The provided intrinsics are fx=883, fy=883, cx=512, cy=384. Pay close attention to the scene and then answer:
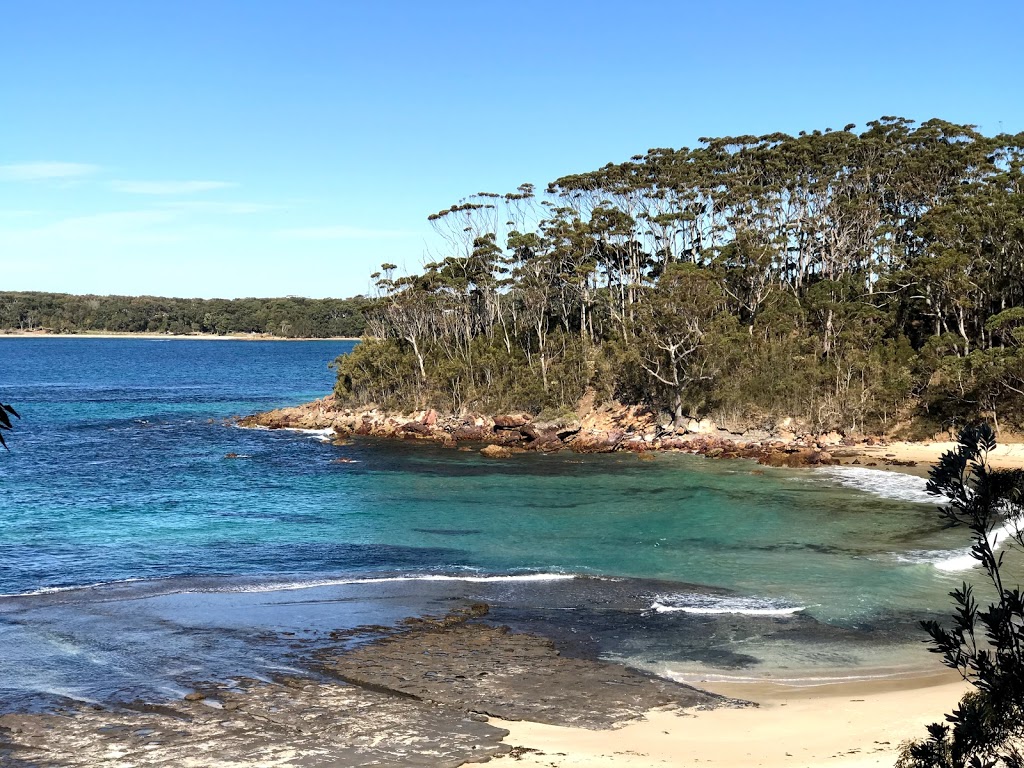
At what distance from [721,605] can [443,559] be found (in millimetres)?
9307

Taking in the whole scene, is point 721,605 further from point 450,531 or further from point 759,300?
point 759,300

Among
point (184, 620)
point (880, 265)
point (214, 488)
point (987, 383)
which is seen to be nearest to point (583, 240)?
point (880, 265)

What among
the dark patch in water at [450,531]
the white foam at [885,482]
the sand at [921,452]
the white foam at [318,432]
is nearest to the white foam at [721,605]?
the dark patch in water at [450,531]

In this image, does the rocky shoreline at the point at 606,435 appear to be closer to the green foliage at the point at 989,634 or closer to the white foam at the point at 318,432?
the white foam at the point at 318,432

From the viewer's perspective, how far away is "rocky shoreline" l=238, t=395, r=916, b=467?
47.1 m

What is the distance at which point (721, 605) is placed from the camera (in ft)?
73.4

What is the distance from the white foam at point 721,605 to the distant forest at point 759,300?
2756 cm

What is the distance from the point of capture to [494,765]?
13070 mm

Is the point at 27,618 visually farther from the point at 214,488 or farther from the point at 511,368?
the point at 511,368

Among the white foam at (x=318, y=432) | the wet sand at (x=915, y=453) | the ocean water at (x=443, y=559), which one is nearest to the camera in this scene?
the ocean water at (x=443, y=559)

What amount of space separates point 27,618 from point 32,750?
878 cm

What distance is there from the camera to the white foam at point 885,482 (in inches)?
1405

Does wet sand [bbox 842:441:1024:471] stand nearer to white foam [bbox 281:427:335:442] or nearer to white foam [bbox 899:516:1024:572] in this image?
white foam [bbox 899:516:1024:572]

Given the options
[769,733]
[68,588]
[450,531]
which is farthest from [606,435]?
[769,733]
